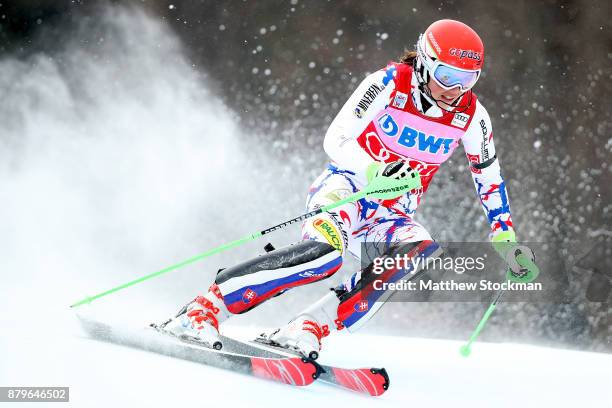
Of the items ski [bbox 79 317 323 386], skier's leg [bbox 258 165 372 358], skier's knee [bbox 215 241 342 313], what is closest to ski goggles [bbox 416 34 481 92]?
skier's leg [bbox 258 165 372 358]

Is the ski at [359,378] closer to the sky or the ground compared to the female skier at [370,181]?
closer to the ground

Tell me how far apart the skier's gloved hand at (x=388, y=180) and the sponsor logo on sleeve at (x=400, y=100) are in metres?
0.33

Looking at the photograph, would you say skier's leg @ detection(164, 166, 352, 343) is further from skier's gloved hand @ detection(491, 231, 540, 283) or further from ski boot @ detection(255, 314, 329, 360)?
skier's gloved hand @ detection(491, 231, 540, 283)

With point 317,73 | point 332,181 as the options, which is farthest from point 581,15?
point 332,181

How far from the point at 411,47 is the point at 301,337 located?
3361 mm

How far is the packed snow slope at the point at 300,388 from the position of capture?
207cm

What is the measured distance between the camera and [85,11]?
18.6 ft

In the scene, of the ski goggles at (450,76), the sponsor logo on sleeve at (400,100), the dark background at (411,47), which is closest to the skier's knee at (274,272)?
the sponsor logo on sleeve at (400,100)

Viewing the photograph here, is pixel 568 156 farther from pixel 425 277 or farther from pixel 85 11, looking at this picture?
pixel 85 11

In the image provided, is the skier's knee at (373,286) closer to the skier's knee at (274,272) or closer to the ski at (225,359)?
the skier's knee at (274,272)

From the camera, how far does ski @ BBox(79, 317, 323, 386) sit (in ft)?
8.02

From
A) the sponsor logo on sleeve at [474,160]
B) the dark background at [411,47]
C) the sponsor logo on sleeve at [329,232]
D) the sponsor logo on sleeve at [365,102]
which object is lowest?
the sponsor logo on sleeve at [329,232]

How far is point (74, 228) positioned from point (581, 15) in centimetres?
403

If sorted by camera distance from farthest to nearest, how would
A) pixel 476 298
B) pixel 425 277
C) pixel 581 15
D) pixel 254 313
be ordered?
pixel 476 298 → pixel 254 313 → pixel 581 15 → pixel 425 277
